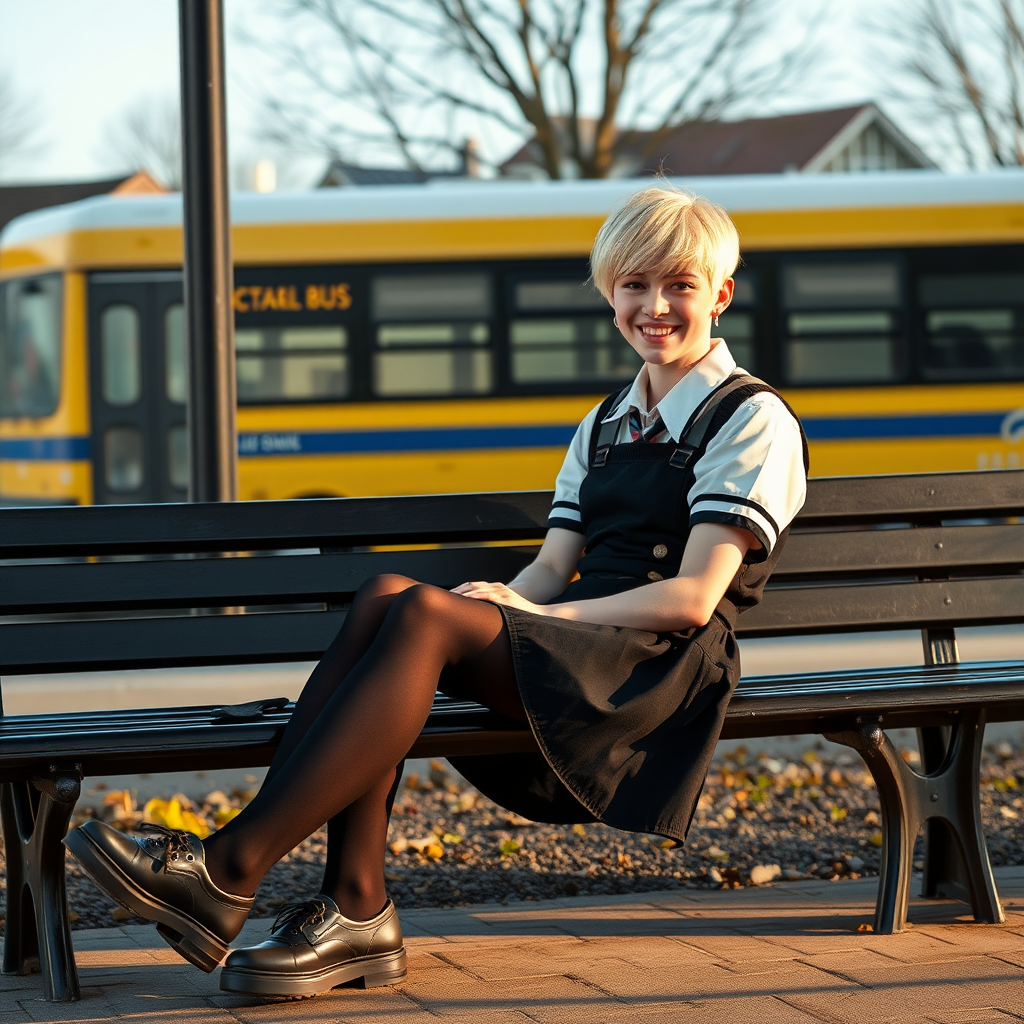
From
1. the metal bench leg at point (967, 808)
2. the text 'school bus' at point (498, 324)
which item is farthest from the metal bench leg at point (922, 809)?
the text 'school bus' at point (498, 324)

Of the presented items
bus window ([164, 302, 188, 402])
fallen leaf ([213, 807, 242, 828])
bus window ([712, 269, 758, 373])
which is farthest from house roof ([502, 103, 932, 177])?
fallen leaf ([213, 807, 242, 828])

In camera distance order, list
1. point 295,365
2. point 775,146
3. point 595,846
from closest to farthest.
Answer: point 595,846, point 295,365, point 775,146

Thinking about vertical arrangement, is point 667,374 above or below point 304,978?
above

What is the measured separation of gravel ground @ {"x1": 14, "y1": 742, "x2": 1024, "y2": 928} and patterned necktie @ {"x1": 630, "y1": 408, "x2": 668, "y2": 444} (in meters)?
1.28

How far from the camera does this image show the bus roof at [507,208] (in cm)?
1159

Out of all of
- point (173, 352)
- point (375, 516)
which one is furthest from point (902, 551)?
point (173, 352)

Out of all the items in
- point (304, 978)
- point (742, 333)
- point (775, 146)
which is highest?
point (775, 146)

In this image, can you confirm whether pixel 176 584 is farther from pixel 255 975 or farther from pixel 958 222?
pixel 958 222

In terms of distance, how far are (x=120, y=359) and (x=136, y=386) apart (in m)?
0.27

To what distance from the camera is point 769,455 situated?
2941 millimetres

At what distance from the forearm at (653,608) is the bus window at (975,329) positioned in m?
9.60

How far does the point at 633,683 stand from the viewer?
281 cm

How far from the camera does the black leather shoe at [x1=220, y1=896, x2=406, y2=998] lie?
263cm

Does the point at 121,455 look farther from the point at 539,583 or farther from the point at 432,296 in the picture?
the point at 539,583
